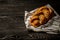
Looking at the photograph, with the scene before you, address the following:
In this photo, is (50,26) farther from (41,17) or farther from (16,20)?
(16,20)

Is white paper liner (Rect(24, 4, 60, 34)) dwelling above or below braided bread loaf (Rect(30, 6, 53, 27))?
below

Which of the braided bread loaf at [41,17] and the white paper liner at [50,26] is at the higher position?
the braided bread loaf at [41,17]

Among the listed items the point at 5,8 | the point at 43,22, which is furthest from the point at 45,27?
the point at 5,8

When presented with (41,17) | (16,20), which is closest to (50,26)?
(41,17)
